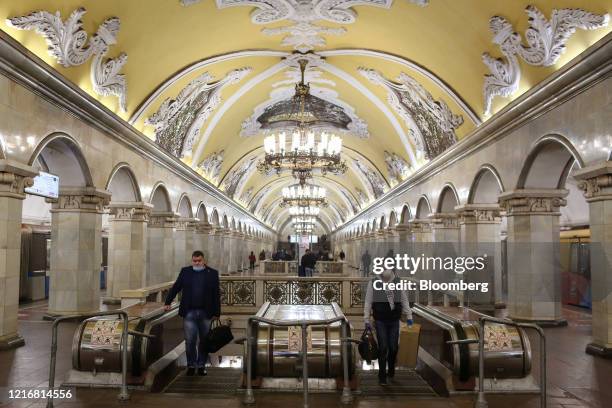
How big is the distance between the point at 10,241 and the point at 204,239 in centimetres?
1577

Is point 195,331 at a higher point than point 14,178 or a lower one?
lower

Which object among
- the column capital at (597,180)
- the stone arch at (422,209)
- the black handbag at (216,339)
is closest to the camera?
the black handbag at (216,339)

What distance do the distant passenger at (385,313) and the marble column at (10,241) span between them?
533 cm

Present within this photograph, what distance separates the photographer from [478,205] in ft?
46.7

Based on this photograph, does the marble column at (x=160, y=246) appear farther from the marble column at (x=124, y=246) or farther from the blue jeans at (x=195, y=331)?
the blue jeans at (x=195, y=331)

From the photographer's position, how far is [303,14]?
40.7 ft

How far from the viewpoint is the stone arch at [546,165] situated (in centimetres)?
1017

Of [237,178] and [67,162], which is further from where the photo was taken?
[237,178]

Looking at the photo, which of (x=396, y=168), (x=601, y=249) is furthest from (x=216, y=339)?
(x=396, y=168)

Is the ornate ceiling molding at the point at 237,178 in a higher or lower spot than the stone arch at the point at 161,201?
higher

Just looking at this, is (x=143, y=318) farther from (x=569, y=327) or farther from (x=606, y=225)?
(x=569, y=327)

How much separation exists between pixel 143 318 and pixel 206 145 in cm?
1420

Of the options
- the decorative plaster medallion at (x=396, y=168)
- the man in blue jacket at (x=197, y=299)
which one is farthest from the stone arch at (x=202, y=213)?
the man in blue jacket at (x=197, y=299)

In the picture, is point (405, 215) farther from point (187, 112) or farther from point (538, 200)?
point (538, 200)
